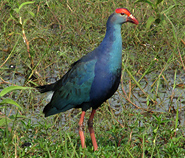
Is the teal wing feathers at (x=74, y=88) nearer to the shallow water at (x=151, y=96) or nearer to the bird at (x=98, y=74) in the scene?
the bird at (x=98, y=74)

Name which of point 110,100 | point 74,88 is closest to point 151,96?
point 110,100

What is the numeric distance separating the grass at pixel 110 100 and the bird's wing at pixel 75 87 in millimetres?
237

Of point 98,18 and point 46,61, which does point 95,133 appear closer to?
point 46,61

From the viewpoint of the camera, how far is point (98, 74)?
292cm

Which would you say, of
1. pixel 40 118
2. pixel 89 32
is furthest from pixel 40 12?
pixel 40 118

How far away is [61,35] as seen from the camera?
5266 mm

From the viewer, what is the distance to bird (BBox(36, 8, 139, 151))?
290 cm

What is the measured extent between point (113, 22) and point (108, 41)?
0.58ft

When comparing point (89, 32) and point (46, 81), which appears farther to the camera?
point (89, 32)

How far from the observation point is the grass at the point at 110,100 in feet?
9.32

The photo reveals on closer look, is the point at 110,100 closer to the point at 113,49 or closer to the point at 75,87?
the point at 75,87

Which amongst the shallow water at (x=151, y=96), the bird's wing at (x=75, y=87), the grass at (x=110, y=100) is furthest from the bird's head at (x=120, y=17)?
the shallow water at (x=151, y=96)

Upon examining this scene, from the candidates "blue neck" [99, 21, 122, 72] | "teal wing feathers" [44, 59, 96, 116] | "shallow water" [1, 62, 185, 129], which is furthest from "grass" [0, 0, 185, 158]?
"blue neck" [99, 21, 122, 72]

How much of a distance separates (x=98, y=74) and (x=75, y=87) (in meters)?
0.26
